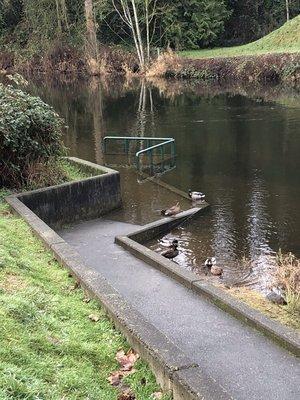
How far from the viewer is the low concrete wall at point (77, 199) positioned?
10.6 metres

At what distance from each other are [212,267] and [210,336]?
3.75 m

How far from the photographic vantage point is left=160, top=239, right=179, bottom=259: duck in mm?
9919

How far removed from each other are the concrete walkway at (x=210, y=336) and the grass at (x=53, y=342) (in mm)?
836

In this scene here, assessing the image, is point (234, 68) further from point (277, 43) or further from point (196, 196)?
point (196, 196)

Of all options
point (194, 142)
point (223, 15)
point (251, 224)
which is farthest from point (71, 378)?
point (223, 15)

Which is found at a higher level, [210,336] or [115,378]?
[115,378]

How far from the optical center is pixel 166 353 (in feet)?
14.8

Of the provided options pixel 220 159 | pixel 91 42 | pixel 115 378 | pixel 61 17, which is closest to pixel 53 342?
pixel 115 378

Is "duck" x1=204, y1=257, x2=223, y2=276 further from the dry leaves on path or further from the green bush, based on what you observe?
the dry leaves on path

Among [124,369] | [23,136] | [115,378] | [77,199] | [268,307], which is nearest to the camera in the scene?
[115,378]

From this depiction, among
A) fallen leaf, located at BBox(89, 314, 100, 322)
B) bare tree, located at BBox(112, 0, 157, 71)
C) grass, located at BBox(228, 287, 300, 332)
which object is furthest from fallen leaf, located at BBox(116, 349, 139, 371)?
bare tree, located at BBox(112, 0, 157, 71)

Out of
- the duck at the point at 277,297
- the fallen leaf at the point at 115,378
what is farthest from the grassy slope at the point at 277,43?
the fallen leaf at the point at 115,378

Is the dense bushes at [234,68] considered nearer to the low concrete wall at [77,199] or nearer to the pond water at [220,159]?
the pond water at [220,159]

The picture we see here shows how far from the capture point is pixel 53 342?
4754 mm
